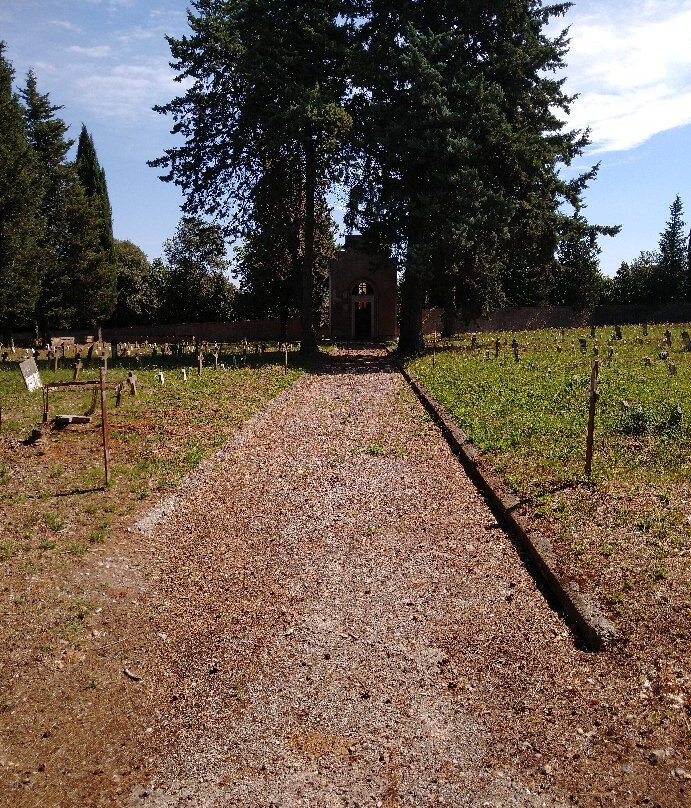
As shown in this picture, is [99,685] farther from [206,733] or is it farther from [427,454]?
[427,454]

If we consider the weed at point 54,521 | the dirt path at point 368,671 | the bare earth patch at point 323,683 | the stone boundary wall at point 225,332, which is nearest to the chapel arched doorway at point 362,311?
Answer: the stone boundary wall at point 225,332

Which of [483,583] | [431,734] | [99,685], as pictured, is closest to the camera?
[431,734]

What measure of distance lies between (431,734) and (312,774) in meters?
0.84

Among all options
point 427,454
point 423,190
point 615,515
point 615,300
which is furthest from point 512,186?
point 615,300

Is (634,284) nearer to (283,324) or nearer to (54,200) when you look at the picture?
(283,324)

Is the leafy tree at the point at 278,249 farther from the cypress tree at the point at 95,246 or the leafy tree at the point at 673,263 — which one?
the leafy tree at the point at 673,263

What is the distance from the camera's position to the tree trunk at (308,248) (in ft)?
91.7

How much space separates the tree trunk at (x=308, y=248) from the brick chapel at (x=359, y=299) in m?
11.4

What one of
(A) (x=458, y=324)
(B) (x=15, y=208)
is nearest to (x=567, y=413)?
(B) (x=15, y=208)

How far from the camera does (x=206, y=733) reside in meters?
4.51

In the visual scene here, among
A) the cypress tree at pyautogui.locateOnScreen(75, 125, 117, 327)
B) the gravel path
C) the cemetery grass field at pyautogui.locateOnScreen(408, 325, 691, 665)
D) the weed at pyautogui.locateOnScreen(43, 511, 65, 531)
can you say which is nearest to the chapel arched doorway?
the cypress tree at pyautogui.locateOnScreen(75, 125, 117, 327)

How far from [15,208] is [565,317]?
38.4 metres

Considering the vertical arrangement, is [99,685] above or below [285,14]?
below

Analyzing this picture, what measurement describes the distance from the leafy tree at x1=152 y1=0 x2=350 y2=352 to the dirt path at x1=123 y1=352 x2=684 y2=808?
18851 mm
